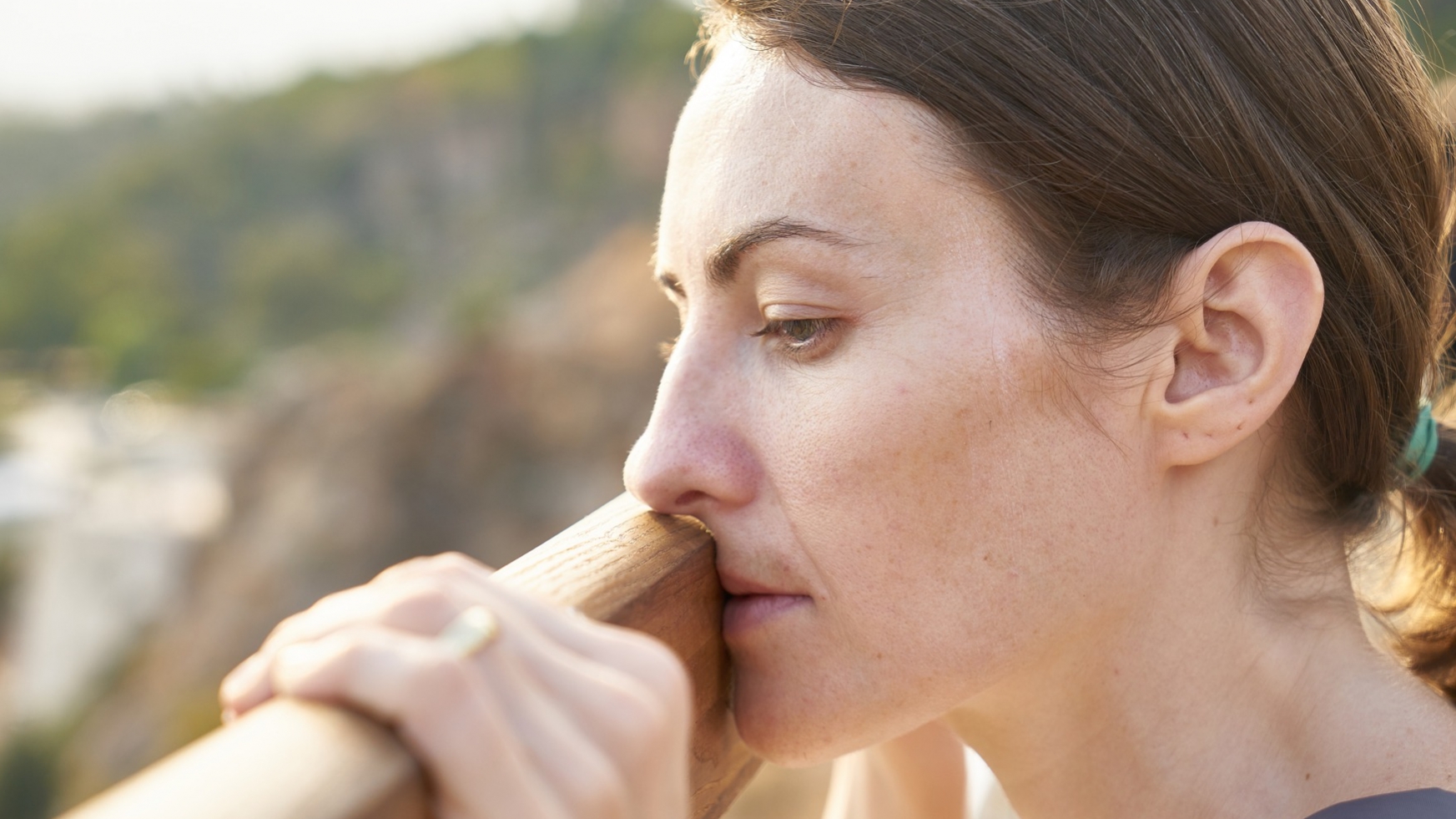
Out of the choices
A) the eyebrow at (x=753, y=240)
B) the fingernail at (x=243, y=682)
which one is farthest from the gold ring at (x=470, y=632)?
the eyebrow at (x=753, y=240)

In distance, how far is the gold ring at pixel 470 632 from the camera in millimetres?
769

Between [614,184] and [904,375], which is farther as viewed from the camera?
[614,184]

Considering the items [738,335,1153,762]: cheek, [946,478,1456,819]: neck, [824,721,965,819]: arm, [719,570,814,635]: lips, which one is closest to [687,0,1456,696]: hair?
[738,335,1153,762]: cheek

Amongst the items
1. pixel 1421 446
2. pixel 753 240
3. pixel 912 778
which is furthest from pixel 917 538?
pixel 912 778

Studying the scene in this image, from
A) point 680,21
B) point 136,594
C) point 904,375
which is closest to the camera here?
point 904,375

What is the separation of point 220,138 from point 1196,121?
7366cm

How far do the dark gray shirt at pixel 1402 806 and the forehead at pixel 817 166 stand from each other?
33.0 inches

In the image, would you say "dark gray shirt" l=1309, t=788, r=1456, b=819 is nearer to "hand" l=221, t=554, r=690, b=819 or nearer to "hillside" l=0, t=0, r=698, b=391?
"hand" l=221, t=554, r=690, b=819

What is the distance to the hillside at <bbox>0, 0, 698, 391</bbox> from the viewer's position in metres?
47.3

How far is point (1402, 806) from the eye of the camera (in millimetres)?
1337

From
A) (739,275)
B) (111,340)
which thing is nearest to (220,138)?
(111,340)

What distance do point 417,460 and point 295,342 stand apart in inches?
1598

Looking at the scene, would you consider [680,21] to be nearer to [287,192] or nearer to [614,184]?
[614,184]

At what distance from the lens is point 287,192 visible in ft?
207
